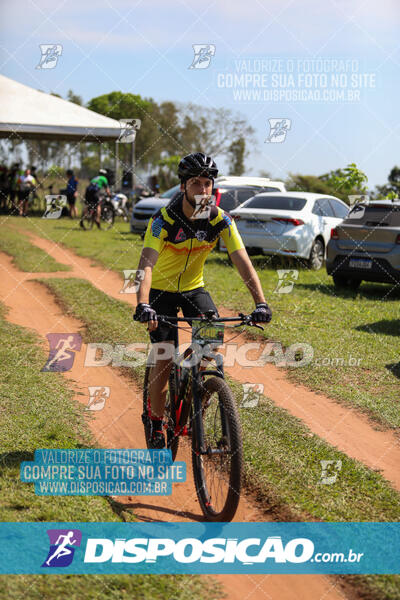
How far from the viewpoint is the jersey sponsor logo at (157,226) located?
3992 millimetres

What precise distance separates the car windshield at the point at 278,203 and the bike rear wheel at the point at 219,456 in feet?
35.7

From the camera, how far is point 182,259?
4.23 m

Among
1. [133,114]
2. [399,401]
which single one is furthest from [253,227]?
[133,114]

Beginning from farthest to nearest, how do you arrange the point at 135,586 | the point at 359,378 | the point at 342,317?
the point at 342,317 < the point at 359,378 < the point at 135,586

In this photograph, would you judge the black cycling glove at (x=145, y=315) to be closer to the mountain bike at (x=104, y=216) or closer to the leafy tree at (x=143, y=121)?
the mountain bike at (x=104, y=216)

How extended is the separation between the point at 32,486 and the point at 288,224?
34.1ft

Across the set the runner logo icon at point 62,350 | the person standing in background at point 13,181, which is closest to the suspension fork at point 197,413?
the runner logo icon at point 62,350

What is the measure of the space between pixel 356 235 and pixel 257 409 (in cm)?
646

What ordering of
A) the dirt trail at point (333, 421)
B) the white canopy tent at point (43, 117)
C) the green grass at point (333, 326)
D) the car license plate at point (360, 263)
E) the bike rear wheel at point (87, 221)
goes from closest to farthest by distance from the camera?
1. the dirt trail at point (333, 421)
2. the green grass at point (333, 326)
3. the car license plate at point (360, 263)
4. the white canopy tent at point (43, 117)
5. the bike rear wheel at point (87, 221)

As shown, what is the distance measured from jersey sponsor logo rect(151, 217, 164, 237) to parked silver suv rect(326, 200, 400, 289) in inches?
312

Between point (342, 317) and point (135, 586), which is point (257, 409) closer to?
point (135, 586)

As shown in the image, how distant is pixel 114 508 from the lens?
4.05 metres

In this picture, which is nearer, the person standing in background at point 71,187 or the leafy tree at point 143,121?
the person standing in background at point 71,187

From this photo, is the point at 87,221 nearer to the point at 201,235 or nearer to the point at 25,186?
the point at 25,186
